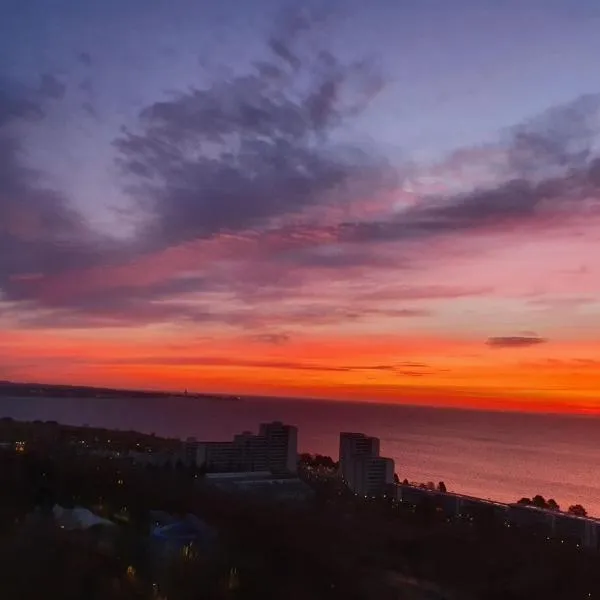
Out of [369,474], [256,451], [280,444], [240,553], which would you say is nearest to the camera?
[240,553]

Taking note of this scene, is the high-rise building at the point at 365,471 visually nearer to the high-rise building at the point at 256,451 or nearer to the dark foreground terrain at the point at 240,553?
the high-rise building at the point at 256,451

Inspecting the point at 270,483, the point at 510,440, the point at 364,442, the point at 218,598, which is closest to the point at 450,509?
the point at 270,483

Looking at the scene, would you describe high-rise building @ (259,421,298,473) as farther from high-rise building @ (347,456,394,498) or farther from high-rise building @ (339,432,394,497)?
high-rise building @ (347,456,394,498)

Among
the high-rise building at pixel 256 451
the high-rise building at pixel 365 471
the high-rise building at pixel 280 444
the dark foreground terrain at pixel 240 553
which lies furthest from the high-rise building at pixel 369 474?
the dark foreground terrain at pixel 240 553

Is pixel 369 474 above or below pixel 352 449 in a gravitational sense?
below

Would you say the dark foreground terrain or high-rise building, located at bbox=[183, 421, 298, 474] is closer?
the dark foreground terrain

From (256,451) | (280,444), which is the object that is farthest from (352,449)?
(256,451)

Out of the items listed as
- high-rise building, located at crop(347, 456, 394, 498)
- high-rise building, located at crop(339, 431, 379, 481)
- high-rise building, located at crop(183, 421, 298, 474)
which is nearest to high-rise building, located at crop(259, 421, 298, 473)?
high-rise building, located at crop(183, 421, 298, 474)

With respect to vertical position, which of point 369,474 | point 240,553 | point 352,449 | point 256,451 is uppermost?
point 352,449

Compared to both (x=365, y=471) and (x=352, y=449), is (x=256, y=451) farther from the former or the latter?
(x=365, y=471)

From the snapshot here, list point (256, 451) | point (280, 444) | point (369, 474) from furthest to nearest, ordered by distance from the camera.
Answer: point (280, 444) < point (256, 451) < point (369, 474)

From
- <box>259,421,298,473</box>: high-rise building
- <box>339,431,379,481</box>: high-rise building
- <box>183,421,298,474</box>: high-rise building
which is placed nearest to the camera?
<box>183,421,298,474</box>: high-rise building
